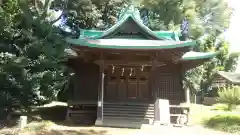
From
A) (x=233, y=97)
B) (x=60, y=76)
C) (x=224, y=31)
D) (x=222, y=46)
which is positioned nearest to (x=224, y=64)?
(x=222, y=46)

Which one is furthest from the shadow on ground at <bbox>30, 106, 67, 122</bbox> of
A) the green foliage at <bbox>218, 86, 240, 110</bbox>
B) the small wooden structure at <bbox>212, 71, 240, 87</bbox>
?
the small wooden structure at <bbox>212, 71, 240, 87</bbox>

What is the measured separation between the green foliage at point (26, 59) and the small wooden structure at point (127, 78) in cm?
174

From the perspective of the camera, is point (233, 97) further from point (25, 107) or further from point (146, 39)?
point (25, 107)

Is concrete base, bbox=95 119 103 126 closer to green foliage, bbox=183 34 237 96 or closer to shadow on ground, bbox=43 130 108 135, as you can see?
shadow on ground, bbox=43 130 108 135

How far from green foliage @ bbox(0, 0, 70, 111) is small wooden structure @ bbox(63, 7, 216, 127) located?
1738 mm

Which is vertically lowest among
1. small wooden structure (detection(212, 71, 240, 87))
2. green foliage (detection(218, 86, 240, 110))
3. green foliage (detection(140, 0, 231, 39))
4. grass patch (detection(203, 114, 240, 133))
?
grass patch (detection(203, 114, 240, 133))

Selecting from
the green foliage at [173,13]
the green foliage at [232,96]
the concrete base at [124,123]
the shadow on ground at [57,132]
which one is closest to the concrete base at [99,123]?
the concrete base at [124,123]

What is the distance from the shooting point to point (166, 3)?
30.0 meters

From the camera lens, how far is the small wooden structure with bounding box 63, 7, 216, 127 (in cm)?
1405

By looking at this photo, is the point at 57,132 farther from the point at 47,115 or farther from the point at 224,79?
the point at 224,79

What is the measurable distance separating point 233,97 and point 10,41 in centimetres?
1395

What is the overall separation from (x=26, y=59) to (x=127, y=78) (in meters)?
6.26

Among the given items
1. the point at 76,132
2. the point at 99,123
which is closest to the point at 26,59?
the point at 76,132

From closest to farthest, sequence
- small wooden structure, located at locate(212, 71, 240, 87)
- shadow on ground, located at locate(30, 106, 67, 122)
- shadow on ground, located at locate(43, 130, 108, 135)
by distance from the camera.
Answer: shadow on ground, located at locate(43, 130, 108, 135) < shadow on ground, located at locate(30, 106, 67, 122) < small wooden structure, located at locate(212, 71, 240, 87)
